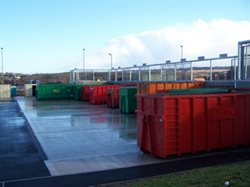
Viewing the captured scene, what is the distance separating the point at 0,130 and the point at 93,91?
12947 millimetres

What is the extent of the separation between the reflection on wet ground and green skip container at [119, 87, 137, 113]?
8.22ft

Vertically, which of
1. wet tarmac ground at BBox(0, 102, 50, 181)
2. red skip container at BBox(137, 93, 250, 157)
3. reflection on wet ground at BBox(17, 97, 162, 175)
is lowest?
wet tarmac ground at BBox(0, 102, 50, 181)

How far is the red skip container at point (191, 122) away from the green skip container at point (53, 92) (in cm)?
2608

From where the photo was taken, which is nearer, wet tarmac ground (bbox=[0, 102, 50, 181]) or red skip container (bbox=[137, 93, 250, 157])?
wet tarmac ground (bbox=[0, 102, 50, 181])

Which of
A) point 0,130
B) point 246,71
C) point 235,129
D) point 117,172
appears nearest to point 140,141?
point 117,172

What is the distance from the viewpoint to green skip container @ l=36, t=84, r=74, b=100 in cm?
3538

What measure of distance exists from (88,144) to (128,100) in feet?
30.1

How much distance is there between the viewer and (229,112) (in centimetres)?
1045

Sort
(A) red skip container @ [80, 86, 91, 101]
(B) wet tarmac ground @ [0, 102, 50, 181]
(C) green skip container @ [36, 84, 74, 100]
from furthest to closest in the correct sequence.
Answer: (C) green skip container @ [36, 84, 74, 100]
(A) red skip container @ [80, 86, 91, 101]
(B) wet tarmac ground @ [0, 102, 50, 181]

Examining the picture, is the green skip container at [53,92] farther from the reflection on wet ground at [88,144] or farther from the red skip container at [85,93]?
the reflection on wet ground at [88,144]

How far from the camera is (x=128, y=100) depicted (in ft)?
68.2

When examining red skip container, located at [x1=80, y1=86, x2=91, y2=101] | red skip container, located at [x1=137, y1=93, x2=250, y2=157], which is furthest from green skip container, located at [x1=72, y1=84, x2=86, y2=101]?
red skip container, located at [x1=137, y1=93, x2=250, y2=157]

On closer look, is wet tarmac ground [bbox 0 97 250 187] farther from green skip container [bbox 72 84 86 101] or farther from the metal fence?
green skip container [bbox 72 84 86 101]

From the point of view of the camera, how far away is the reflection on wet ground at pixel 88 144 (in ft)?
30.6
